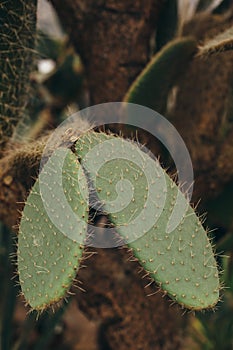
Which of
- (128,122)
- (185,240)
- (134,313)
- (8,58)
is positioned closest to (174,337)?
(134,313)

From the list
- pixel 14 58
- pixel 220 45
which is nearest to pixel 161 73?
pixel 220 45

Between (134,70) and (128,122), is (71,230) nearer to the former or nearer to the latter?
(128,122)

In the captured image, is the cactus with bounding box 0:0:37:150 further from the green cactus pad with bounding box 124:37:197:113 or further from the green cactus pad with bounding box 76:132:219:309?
the green cactus pad with bounding box 76:132:219:309

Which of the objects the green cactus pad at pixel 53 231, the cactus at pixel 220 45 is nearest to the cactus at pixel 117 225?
the green cactus pad at pixel 53 231

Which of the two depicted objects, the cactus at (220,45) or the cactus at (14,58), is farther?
the cactus at (14,58)

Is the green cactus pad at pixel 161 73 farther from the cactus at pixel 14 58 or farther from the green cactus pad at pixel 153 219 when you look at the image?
the green cactus pad at pixel 153 219

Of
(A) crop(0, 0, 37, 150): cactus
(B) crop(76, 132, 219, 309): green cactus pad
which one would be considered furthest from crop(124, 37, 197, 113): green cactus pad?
(B) crop(76, 132, 219, 309): green cactus pad

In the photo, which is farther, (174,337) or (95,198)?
(174,337)
